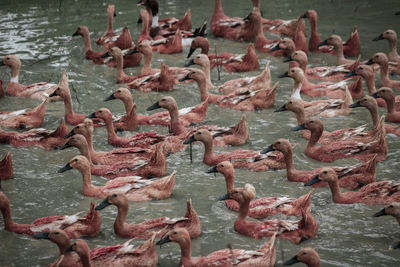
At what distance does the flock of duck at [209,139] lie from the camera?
7.36 meters

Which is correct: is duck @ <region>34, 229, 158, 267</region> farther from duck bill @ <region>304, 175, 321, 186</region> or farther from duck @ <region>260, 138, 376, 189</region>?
duck @ <region>260, 138, 376, 189</region>

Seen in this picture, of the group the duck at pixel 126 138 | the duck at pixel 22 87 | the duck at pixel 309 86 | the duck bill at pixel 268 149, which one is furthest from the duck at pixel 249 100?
the duck at pixel 22 87

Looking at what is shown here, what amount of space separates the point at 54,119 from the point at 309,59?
5.90 metres

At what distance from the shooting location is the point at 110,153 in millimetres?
9414

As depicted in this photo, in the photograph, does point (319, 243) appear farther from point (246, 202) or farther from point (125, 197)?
point (125, 197)

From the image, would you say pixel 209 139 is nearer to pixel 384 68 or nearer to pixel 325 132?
pixel 325 132

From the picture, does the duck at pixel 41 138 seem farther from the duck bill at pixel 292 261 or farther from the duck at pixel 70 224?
the duck bill at pixel 292 261

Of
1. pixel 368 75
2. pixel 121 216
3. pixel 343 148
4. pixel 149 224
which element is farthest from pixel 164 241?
pixel 368 75

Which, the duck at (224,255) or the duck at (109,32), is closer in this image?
the duck at (224,255)

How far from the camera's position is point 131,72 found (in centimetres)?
1367

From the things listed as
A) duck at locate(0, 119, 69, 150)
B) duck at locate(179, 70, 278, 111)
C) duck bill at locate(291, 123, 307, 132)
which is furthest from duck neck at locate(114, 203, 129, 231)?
duck at locate(179, 70, 278, 111)

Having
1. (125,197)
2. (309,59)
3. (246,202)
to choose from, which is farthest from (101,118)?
(309,59)

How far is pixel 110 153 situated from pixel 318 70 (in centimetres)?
530

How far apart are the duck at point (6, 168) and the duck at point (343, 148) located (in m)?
4.34
